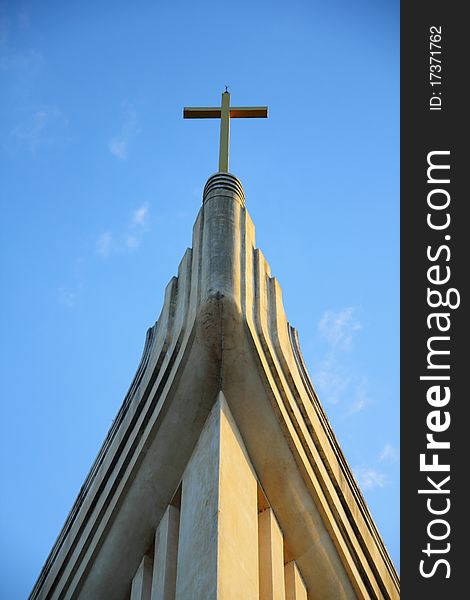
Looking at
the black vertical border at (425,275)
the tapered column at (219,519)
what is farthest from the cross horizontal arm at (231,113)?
the tapered column at (219,519)

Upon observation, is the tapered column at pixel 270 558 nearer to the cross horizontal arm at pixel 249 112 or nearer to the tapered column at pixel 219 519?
the tapered column at pixel 219 519

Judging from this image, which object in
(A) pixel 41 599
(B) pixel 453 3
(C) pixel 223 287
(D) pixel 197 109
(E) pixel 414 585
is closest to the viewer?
(E) pixel 414 585

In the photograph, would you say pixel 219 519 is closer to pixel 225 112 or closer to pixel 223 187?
pixel 223 187

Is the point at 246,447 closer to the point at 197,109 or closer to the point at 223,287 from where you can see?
the point at 223,287

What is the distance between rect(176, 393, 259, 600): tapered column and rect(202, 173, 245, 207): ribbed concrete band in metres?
2.79

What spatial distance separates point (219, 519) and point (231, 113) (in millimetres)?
7416

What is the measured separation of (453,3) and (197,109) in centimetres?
413

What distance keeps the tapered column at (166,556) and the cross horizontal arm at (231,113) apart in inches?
251

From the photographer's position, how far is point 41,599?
14375 mm

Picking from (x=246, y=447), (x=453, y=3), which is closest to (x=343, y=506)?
(x=246, y=447)

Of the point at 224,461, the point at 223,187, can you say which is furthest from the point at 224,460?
the point at 223,187

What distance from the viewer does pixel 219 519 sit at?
11.9 metres

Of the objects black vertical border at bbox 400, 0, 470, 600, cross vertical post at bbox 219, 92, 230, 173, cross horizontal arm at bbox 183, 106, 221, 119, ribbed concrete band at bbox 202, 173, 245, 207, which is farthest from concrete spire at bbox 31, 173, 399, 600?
cross horizontal arm at bbox 183, 106, 221, 119

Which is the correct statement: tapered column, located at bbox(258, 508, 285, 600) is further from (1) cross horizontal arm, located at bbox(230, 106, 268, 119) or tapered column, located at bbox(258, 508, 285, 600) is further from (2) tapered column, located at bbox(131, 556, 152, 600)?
(1) cross horizontal arm, located at bbox(230, 106, 268, 119)
